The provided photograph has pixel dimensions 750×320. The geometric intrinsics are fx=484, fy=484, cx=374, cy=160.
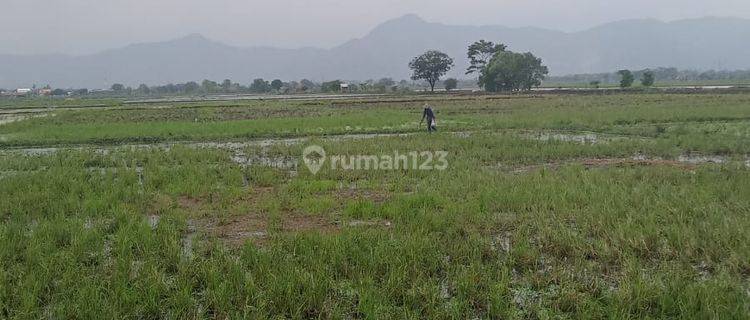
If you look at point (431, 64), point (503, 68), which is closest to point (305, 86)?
point (431, 64)

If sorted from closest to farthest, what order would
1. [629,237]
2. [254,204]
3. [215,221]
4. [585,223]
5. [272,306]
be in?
[272,306] → [629,237] → [585,223] → [215,221] → [254,204]

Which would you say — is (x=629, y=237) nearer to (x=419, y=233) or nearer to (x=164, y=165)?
(x=419, y=233)

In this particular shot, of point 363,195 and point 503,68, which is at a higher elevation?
point 503,68

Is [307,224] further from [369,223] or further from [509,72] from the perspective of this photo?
[509,72]

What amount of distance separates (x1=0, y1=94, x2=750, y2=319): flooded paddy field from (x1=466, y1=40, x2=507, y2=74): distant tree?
53.3 meters

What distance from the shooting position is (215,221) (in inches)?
244

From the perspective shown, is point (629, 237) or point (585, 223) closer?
point (629, 237)

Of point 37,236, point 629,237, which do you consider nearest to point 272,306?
point 37,236

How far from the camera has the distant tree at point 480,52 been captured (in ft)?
204

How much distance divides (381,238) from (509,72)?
4904cm

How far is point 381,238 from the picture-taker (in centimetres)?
509

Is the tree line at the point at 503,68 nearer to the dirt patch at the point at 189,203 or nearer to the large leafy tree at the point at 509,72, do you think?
the large leafy tree at the point at 509,72

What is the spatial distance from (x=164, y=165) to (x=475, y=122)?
1198 cm

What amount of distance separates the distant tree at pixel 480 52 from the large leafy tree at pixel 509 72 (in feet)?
27.2
